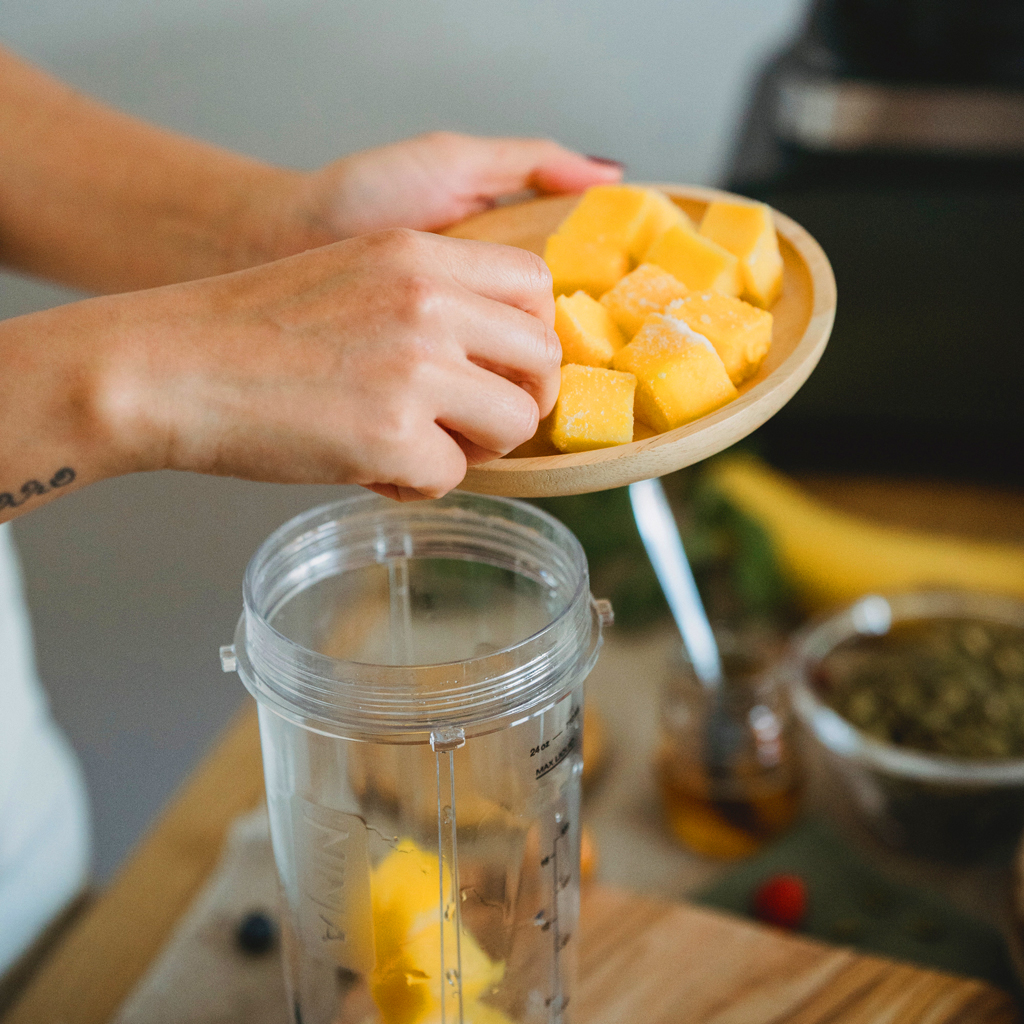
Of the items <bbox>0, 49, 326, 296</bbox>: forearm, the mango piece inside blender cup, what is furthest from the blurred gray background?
the mango piece inside blender cup

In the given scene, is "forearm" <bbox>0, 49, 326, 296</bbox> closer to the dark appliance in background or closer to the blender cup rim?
the blender cup rim

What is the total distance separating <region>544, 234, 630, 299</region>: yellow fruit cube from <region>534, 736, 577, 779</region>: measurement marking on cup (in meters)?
0.25

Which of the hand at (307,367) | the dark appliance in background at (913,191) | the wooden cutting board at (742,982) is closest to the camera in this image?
the hand at (307,367)

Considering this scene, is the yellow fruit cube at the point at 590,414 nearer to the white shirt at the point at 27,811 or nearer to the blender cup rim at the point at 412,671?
the blender cup rim at the point at 412,671

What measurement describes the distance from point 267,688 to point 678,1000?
13.9 inches

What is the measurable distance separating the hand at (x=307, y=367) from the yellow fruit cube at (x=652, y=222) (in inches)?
8.0

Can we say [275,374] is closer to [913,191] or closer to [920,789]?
[920,789]

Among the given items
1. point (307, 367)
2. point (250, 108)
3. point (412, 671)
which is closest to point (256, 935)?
point (412, 671)

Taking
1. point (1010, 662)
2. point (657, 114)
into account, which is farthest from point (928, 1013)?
point (657, 114)

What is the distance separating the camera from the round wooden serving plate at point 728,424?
18.3 inches

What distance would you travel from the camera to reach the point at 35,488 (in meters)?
0.44

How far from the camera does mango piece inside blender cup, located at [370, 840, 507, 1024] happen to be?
20.1 inches

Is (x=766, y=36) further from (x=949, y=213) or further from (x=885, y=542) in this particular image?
(x=885, y=542)

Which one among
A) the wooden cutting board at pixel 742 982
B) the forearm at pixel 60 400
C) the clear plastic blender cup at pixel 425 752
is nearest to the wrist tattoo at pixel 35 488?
the forearm at pixel 60 400
